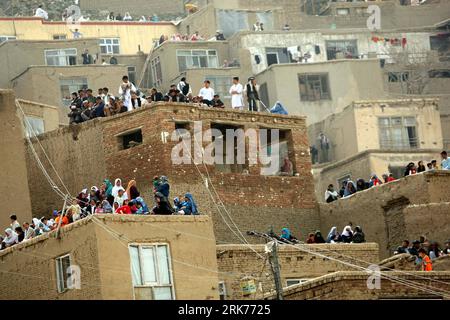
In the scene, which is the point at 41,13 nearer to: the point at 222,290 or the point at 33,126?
the point at 33,126

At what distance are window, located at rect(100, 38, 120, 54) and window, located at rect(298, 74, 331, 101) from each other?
1048 cm

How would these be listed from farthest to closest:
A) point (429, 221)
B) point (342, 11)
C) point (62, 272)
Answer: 1. point (342, 11)
2. point (429, 221)
3. point (62, 272)

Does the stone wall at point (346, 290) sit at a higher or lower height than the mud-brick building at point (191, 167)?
lower

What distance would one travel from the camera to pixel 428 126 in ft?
253

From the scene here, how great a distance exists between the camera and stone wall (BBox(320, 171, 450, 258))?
180ft

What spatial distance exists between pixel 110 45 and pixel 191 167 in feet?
107

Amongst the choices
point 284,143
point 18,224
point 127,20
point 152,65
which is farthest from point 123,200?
point 127,20

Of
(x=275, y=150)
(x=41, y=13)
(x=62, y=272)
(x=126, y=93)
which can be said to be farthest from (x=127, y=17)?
(x=62, y=272)

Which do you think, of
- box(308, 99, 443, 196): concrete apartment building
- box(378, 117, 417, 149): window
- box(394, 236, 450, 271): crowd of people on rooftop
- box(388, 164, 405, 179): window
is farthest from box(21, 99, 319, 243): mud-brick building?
box(378, 117, 417, 149): window

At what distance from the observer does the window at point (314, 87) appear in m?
81.2

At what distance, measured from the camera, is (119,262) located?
1655 inches

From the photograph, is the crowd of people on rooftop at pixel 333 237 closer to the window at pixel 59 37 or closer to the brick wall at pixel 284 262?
the brick wall at pixel 284 262

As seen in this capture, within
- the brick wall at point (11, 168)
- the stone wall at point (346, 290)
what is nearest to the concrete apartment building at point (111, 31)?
the brick wall at point (11, 168)

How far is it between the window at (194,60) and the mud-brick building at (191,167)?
2228 centimetres
